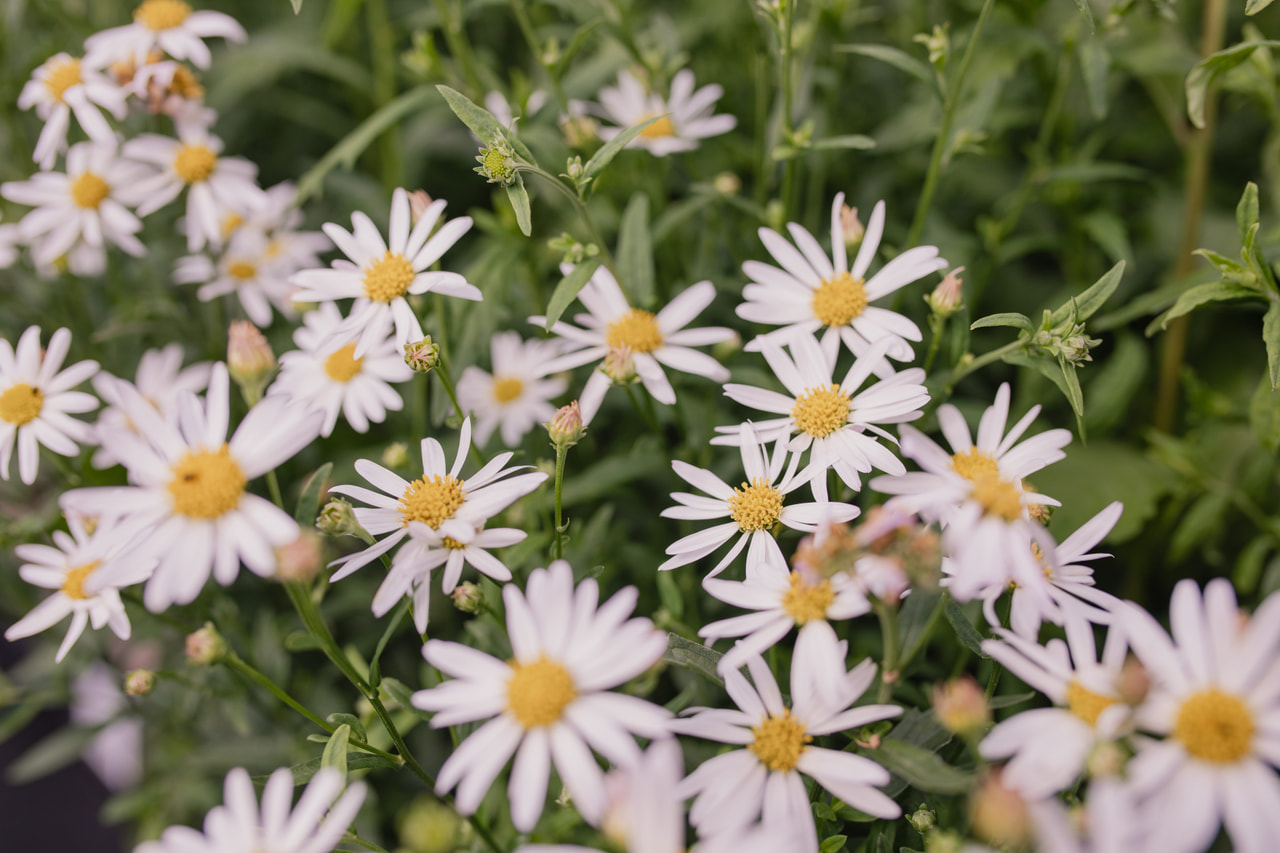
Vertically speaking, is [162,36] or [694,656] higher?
[162,36]

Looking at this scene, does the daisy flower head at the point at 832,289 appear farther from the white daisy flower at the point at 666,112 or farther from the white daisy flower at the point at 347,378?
the white daisy flower at the point at 347,378

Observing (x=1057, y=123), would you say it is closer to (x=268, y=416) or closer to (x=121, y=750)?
(x=268, y=416)

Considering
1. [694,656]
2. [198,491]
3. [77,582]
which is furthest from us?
[77,582]

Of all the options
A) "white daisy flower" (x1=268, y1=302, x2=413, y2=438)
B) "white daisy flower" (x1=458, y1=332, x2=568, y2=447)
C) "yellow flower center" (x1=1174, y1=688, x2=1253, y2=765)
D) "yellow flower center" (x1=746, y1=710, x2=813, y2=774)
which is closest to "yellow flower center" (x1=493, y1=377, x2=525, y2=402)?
"white daisy flower" (x1=458, y1=332, x2=568, y2=447)

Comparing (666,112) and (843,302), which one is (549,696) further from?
(666,112)

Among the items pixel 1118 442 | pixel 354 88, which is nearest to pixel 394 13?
pixel 354 88

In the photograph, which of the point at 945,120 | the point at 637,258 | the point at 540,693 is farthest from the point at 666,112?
the point at 540,693

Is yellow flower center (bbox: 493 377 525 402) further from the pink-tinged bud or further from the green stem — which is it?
the green stem
